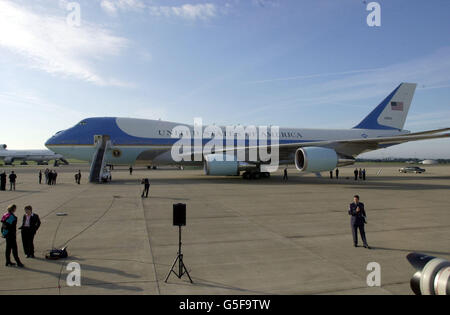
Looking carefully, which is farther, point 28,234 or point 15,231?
point 28,234

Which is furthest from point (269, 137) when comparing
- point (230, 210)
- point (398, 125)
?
point (230, 210)

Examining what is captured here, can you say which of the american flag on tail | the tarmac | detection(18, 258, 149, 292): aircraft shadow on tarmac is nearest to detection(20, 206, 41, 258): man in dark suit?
the tarmac

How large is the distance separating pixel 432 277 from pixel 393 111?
94.8 ft

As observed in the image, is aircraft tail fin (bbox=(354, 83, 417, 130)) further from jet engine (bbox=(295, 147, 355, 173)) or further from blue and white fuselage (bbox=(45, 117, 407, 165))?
blue and white fuselage (bbox=(45, 117, 407, 165))

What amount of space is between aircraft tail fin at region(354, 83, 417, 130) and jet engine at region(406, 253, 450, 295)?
92.6 feet

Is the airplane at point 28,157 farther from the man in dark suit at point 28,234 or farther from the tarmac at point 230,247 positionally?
the man in dark suit at point 28,234

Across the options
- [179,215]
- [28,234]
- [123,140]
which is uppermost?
[123,140]

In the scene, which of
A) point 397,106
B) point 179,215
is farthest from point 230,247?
point 397,106

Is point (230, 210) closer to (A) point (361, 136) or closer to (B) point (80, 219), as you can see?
(B) point (80, 219)

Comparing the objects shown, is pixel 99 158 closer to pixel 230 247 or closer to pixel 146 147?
pixel 146 147

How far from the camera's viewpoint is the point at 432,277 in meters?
3.29

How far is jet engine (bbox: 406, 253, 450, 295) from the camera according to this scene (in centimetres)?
314

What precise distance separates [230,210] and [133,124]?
1504cm

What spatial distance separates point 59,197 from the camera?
13969 millimetres
